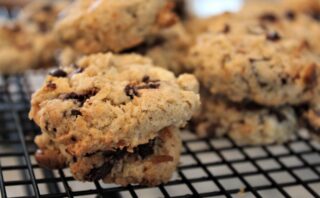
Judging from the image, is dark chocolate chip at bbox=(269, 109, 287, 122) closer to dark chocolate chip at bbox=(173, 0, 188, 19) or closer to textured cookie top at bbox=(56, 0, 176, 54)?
textured cookie top at bbox=(56, 0, 176, 54)

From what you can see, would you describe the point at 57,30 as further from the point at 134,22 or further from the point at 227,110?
the point at 227,110

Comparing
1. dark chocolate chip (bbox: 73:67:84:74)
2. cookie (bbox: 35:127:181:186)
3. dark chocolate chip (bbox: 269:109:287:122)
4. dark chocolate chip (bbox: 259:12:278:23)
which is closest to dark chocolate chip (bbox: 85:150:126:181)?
cookie (bbox: 35:127:181:186)

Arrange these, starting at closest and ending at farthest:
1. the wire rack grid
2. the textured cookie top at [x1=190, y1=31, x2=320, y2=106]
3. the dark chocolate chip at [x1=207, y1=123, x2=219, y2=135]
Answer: the wire rack grid < the textured cookie top at [x1=190, y1=31, x2=320, y2=106] < the dark chocolate chip at [x1=207, y1=123, x2=219, y2=135]

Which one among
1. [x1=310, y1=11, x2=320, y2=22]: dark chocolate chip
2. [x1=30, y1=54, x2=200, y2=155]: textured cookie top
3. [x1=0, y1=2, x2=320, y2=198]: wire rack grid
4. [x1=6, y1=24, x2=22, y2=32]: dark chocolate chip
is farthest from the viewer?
[x1=310, y1=11, x2=320, y2=22]: dark chocolate chip

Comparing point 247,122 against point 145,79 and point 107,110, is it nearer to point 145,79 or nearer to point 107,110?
point 145,79

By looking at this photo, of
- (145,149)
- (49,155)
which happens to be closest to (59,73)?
(49,155)

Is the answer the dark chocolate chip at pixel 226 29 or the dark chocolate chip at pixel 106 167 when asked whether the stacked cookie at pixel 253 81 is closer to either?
the dark chocolate chip at pixel 226 29
